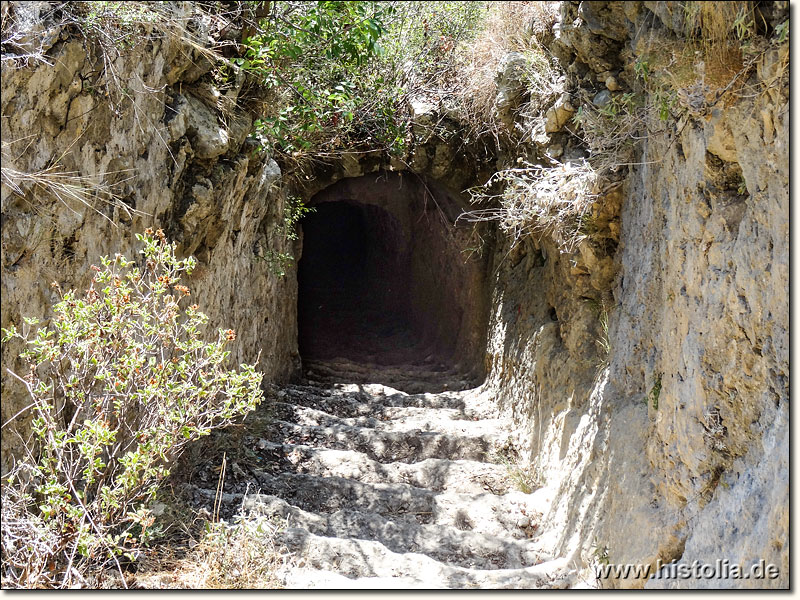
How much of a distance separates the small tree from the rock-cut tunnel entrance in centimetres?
468

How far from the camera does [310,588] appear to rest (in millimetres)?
3551

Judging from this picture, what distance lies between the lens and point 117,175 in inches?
156

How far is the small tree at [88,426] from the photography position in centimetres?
310

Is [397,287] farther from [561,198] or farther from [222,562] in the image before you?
[222,562]

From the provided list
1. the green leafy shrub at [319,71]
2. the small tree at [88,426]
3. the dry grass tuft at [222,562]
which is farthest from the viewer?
the green leafy shrub at [319,71]

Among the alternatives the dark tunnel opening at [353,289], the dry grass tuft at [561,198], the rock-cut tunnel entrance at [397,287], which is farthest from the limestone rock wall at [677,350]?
the dark tunnel opening at [353,289]

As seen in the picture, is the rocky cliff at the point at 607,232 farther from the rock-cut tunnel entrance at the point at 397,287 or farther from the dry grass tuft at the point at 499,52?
the rock-cut tunnel entrance at the point at 397,287

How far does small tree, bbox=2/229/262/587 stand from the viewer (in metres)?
3.10

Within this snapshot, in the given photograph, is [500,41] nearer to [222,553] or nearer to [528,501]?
[528,501]

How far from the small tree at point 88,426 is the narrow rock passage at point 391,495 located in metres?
0.89

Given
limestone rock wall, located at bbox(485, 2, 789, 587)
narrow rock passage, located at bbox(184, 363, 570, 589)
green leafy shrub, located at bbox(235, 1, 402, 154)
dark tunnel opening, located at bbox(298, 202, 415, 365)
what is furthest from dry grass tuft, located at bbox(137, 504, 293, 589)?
Answer: dark tunnel opening, located at bbox(298, 202, 415, 365)

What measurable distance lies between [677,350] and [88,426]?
2.89m

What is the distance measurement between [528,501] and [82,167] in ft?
12.3

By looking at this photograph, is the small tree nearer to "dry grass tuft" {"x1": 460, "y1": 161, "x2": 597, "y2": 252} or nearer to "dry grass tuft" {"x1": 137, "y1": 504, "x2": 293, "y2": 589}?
"dry grass tuft" {"x1": 137, "y1": 504, "x2": 293, "y2": 589}
